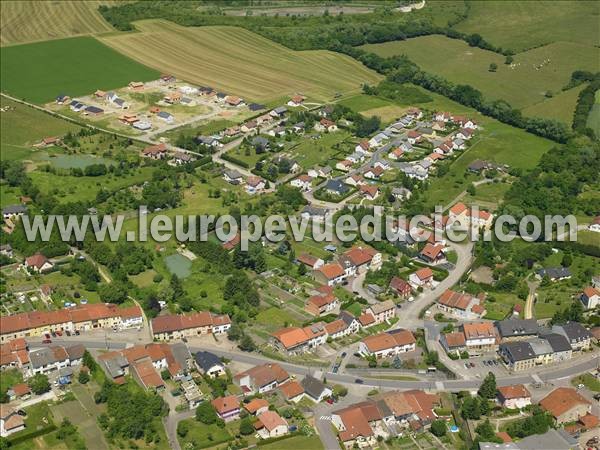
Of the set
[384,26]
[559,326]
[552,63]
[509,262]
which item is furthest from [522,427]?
[384,26]

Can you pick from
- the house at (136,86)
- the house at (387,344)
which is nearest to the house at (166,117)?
the house at (136,86)

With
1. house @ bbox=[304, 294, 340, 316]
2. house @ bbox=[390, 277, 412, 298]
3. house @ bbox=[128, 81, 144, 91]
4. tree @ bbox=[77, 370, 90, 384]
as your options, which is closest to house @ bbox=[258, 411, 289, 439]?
tree @ bbox=[77, 370, 90, 384]

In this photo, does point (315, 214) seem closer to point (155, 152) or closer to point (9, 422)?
point (155, 152)

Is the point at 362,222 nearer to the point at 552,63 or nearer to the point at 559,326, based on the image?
the point at 559,326

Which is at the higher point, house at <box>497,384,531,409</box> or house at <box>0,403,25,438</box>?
house at <box>497,384,531,409</box>

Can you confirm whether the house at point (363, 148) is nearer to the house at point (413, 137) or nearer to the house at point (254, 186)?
the house at point (413, 137)

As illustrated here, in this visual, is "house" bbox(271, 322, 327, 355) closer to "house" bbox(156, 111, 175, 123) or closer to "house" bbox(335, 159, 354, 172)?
"house" bbox(335, 159, 354, 172)
